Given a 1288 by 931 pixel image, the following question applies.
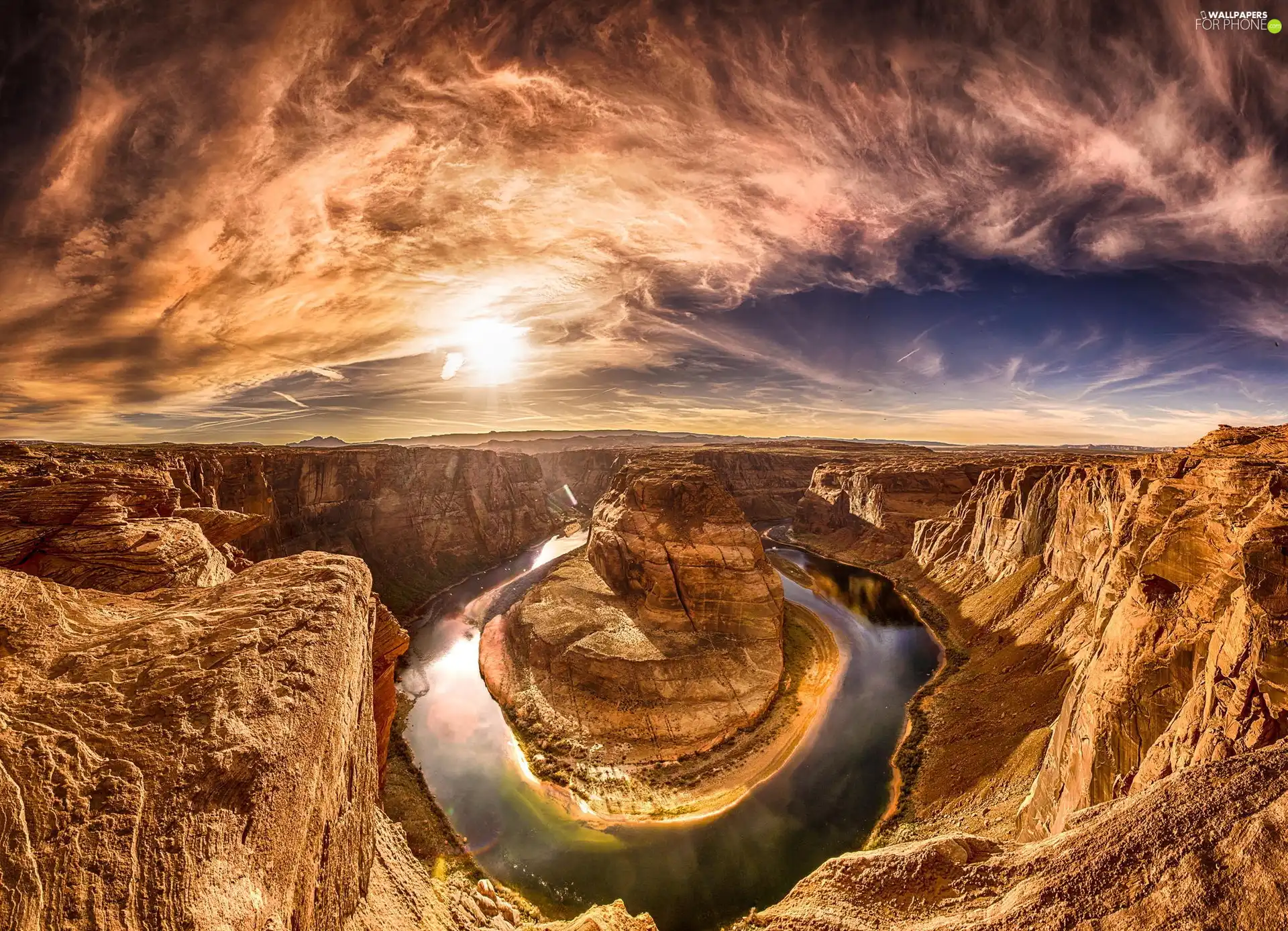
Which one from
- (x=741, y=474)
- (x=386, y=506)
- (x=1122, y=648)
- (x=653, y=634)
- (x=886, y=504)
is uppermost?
(x=741, y=474)

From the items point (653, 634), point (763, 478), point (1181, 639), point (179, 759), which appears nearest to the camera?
point (179, 759)

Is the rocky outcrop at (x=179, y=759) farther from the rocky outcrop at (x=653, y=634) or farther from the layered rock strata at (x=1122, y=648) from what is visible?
the rocky outcrop at (x=653, y=634)

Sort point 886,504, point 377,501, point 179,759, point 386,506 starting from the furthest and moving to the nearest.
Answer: point 886,504 → point 386,506 → point 377,501 → point 179,759

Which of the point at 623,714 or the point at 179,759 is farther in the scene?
the point at 623,714

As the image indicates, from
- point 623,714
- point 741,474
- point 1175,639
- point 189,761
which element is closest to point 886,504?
point 741,474

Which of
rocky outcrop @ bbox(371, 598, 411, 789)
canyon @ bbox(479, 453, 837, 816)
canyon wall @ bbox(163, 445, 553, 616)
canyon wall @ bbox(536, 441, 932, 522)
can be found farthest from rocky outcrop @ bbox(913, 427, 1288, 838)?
canyon wall @ bbox(536, 441, 932, 522)

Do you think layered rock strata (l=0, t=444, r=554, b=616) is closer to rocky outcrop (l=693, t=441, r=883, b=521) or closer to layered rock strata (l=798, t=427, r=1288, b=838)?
layered rock strata (l=798, t=427, r=1288, b=838)

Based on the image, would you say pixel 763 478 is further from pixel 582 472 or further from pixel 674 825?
pixel 674 825
